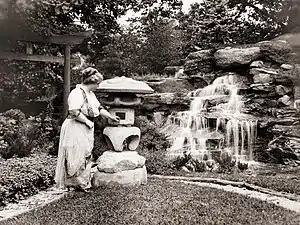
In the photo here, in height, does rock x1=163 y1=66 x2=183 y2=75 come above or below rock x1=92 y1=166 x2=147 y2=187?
above

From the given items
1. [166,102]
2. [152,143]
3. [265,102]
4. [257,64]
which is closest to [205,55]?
[257,64]

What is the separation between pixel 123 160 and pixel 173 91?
8.36 meters

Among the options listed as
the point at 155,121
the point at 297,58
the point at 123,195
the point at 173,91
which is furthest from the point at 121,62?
the point at 297,58

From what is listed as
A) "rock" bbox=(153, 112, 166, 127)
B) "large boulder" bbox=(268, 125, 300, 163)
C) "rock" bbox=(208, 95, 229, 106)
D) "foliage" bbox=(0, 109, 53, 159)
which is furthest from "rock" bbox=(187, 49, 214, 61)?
"foliage" bbox=(0, 109, 53, 159)

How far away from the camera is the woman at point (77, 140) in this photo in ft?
17.2

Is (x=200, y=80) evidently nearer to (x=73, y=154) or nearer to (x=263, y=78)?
(x=263, y=78)

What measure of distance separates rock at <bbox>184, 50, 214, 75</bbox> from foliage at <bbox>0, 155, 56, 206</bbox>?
897 cm

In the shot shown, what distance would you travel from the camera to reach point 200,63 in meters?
15.0

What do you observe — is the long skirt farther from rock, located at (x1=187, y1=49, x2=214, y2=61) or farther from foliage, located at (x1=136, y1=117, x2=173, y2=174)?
rock, located at (x1=187, y1=49, x2=214, y2=61)

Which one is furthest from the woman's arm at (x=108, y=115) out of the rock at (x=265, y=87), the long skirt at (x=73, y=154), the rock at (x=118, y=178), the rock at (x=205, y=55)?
the rock at (x=205, y=55)

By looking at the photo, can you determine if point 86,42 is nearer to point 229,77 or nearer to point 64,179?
point 229,77

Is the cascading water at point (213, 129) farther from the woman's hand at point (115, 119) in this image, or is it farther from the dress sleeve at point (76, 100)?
the dress sleeve at point (76, 100)

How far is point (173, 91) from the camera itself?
14.0m

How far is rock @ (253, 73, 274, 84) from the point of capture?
12.1 meters
